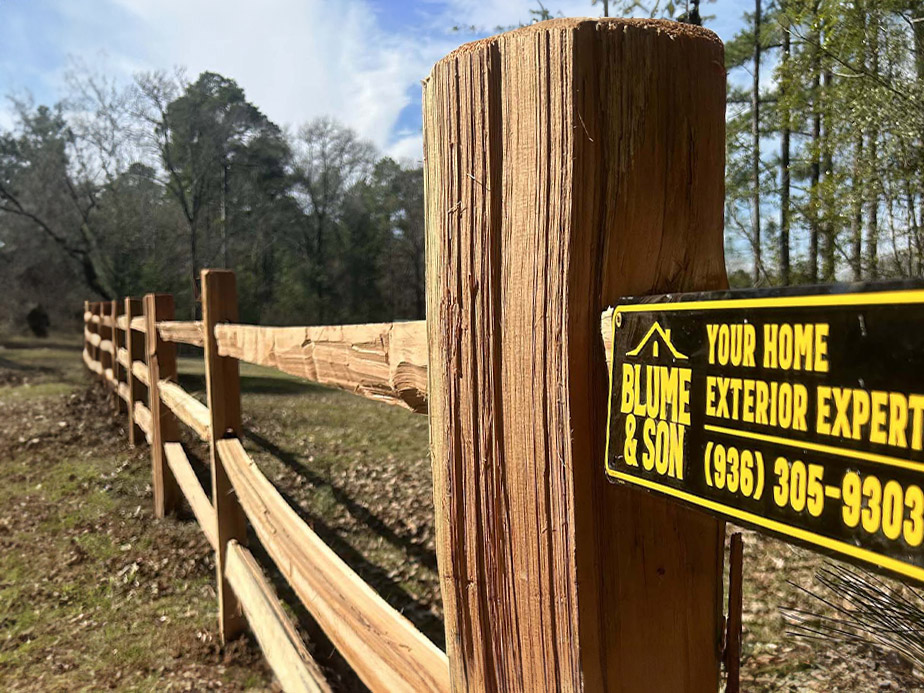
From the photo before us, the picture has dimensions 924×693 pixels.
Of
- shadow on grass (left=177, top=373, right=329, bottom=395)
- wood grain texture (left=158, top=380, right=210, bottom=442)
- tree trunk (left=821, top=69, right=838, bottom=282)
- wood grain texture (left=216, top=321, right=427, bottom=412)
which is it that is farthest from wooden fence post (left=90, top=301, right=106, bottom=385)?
tree trunk (left=821, top=69, right=838, bottom=282)

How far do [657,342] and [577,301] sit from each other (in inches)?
5.2

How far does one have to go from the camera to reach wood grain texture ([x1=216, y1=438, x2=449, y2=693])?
4.33 feet

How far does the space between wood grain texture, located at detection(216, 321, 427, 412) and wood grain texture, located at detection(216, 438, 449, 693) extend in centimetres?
50

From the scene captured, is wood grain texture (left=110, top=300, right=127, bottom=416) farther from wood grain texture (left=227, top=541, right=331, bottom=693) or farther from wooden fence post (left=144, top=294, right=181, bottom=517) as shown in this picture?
wood grain texture (left=227, top=541, right=331, bottom=693)

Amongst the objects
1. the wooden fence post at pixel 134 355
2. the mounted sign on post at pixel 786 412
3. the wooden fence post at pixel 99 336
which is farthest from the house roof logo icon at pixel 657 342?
the wooden fence post at pixel 99 336

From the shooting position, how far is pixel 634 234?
0.86 meters

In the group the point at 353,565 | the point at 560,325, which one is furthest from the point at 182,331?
the point at 560,325

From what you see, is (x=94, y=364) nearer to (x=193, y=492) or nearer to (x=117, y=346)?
(x=117, y=346)

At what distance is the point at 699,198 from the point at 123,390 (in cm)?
770

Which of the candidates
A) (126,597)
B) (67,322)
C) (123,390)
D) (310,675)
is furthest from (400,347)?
(67,322)

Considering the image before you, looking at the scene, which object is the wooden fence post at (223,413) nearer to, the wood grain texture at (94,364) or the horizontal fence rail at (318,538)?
the horizontal fence rail at (318,538)

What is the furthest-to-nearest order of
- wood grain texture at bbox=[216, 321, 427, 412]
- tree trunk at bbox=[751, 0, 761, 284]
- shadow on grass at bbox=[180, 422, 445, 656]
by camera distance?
tree trunk at bbox=[751, 0, 761, 284]
shadow on grass at bbox=[180, 422, 445, 656]
wood grain texture at bbox=[216, 321, 427, 412]

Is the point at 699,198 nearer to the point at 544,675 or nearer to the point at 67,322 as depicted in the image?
the point at 544,675

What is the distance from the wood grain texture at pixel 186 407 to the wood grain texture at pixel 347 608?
767 millimetres
